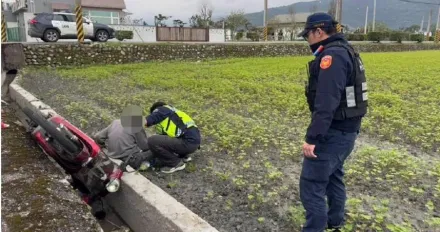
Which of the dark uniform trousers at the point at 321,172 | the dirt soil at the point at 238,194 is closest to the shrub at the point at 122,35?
the dirt soil at the point at 238,194

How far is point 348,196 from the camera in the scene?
3393 millimetres

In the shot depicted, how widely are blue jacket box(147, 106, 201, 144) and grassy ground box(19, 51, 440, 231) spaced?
0.35 meters

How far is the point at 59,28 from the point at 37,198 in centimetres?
1680

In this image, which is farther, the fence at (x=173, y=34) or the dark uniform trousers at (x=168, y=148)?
the fence at (x=173, y=34)

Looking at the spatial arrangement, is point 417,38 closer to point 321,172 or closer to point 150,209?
point 321,172

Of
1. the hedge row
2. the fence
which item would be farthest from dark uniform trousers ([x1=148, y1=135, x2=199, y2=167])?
the hedge row

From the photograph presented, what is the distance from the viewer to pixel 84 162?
131 inches

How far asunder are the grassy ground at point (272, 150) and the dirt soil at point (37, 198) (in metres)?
0.99

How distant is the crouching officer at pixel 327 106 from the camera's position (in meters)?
2.27

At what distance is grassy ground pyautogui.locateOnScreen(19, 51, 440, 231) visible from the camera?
3.15 m

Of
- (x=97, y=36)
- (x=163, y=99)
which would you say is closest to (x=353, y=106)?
(x=163, y=99)

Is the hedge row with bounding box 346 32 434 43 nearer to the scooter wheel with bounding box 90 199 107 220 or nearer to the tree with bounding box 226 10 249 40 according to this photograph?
the tree with bounding box 226 10 249 40

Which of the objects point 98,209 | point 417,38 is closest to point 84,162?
point 98,209

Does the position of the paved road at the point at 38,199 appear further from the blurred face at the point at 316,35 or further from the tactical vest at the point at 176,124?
the blurred face at the point at 316,35
